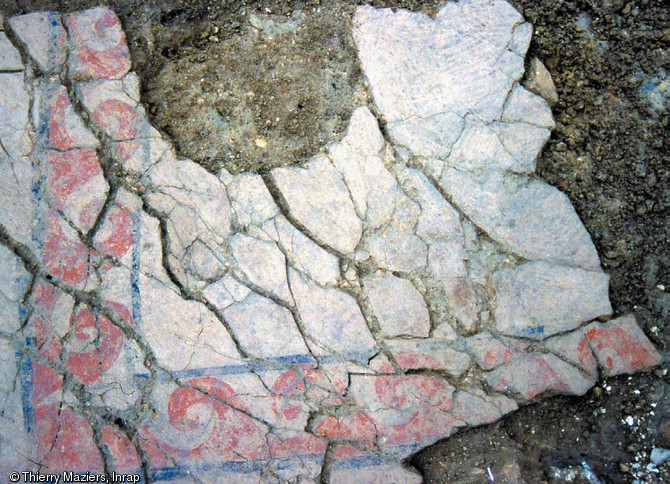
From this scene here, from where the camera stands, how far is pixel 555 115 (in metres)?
1.95

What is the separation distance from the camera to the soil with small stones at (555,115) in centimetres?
184

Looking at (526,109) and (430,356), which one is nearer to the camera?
(430,356)

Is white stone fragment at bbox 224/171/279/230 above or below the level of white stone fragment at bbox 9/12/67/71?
below

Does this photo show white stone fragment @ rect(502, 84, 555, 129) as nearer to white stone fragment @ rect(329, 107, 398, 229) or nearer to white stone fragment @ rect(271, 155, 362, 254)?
white stone fragment @ rect(329, 107, 398, 229)

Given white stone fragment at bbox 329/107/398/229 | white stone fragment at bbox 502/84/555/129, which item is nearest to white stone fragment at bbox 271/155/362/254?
white stone fragment at bbox 329/107/398/229

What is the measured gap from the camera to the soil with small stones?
6.03 feet

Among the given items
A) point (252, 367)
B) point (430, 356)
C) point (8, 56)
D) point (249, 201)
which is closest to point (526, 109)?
point (430, 356)

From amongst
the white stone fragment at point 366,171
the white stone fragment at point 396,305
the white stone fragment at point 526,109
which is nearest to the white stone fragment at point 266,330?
the white stone fragment at point 396,305

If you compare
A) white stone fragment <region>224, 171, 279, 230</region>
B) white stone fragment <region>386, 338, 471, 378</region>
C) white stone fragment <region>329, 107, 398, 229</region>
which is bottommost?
white stone fragment <region>386, 338, 471, 378</region>

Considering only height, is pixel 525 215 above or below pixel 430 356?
above

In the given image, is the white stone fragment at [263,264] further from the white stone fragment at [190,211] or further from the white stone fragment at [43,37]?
the white stone fragment at [43,37]

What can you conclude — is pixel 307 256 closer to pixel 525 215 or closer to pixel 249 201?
pixel 249 201

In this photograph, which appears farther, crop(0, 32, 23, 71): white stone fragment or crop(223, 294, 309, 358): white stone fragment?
crop(0, 32, 23, 71): white stone fragment

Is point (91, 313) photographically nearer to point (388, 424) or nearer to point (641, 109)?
point (388, 424)
